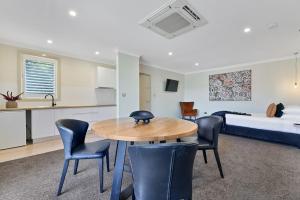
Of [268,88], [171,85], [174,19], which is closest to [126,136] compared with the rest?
[174,19]

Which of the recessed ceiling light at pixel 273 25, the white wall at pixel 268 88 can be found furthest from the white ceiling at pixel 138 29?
the white wall at pixel 268 88

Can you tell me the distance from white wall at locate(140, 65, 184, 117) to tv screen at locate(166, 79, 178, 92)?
0.15m

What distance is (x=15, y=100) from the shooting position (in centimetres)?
329

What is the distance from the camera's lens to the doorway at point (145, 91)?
534 cm

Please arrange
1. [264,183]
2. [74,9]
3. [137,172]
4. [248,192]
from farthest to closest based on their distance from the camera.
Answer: [74,9], [264,183], [248,192], [137,172]

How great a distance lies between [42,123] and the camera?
3381 mm

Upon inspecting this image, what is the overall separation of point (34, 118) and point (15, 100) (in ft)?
1.99

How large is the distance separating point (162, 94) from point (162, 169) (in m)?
5.42

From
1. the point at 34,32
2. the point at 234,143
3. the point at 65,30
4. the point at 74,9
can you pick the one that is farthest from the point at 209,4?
the point at 34,32

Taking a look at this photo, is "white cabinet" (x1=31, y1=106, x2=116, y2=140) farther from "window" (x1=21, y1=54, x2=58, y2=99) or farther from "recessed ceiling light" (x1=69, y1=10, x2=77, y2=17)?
"recessed ceiling light" (x1=69, y1=10, x2=77, y2=17)

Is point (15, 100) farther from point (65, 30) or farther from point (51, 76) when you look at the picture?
point (65, 30)

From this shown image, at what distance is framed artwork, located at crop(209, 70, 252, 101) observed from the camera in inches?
213

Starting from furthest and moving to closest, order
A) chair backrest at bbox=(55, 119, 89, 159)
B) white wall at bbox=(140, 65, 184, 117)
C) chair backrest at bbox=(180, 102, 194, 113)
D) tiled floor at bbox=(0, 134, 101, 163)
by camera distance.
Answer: chair backrest at bbox=(180, 102, 194, 113) < white wall at bbox=(140, 65, 184, 117) < tiled floor at bbox=(0, 134, 101, 163) < chair backrest at bbox=(55, 119, 89, 159)

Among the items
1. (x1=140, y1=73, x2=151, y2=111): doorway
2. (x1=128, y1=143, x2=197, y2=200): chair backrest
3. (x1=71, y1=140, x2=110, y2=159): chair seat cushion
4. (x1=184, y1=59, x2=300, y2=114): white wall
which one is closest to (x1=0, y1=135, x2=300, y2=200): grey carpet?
(x1=71, y1=140, x2=110, y2=159): chair seat cushion
